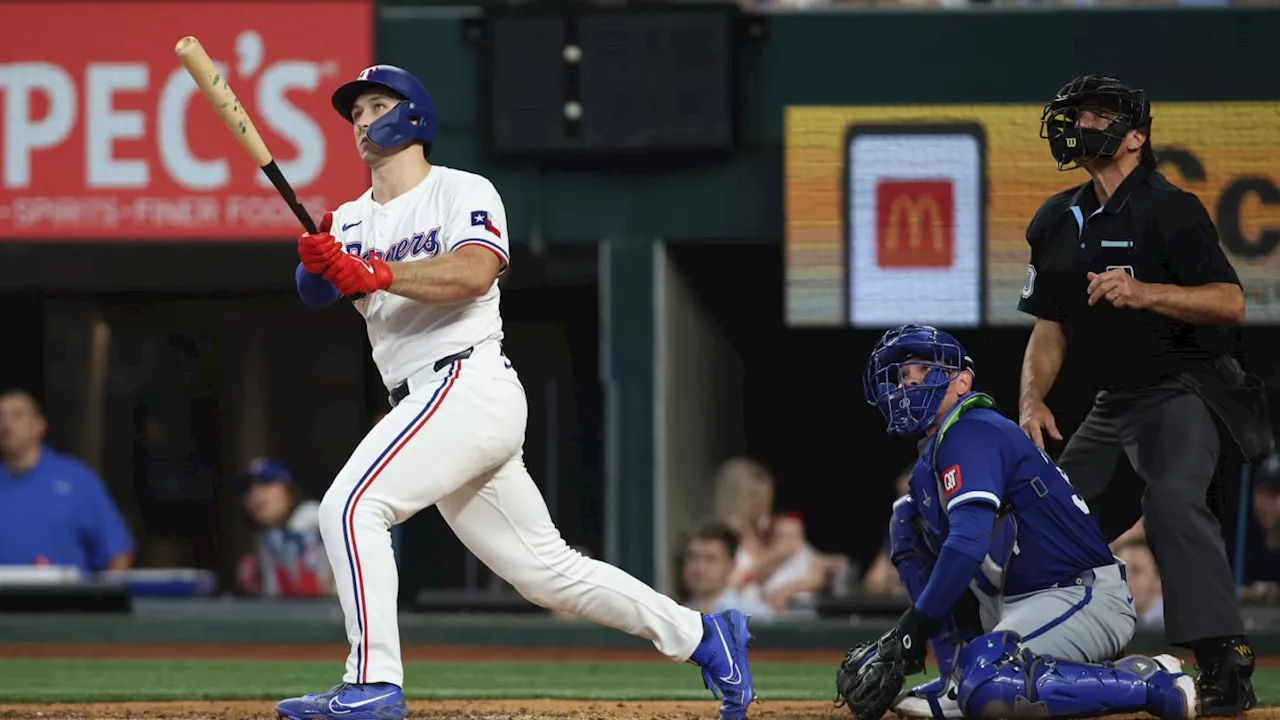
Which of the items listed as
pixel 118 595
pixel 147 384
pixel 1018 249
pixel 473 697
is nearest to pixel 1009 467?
pixel 473 697

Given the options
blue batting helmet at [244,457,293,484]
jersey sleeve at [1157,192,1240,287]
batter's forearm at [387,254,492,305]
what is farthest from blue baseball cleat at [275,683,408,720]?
blue batting helmet at [244,457,293,484]

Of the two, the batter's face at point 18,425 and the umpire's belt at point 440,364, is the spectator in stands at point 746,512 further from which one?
the umpire's belt at point 440,364

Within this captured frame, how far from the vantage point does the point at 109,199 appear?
9.95m

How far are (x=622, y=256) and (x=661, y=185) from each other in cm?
43

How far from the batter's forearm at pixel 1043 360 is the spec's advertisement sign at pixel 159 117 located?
18.2 feet

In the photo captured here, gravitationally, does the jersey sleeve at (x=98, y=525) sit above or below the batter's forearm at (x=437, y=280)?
below

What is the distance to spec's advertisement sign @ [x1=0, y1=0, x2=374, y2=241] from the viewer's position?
9898 mm

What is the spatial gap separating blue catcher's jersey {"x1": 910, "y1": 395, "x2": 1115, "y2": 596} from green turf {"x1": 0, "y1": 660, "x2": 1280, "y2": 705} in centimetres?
124

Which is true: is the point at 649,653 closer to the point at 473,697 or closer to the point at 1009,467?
the point at 473,697

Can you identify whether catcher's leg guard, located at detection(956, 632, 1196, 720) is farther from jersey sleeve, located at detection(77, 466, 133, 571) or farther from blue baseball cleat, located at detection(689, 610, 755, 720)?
jersey sleeve, located at detection(77, 466, 133, 571)

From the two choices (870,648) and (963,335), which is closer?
(870,648)

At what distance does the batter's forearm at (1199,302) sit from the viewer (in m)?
4.68

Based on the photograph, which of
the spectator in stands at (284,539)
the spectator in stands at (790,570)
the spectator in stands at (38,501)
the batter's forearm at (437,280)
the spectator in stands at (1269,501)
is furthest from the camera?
the spectator in stands at (284,539)

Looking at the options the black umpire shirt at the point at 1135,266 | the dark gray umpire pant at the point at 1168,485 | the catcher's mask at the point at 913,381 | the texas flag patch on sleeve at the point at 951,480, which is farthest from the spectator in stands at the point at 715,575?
the texas flag patch on sleeve at the point at 951,480
